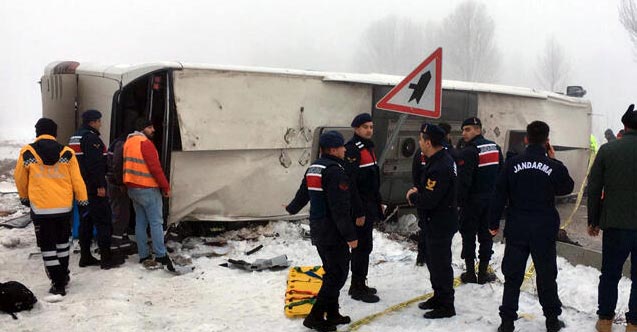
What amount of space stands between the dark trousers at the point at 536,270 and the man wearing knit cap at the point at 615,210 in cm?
46

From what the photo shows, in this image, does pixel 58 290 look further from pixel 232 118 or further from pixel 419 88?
pixel 419 88

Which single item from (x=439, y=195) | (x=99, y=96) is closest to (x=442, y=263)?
(x=439, y=195)

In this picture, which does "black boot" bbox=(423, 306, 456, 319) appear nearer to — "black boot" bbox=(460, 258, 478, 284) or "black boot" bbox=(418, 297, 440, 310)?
"black boot" bbox=(418, 297, 440, 310)

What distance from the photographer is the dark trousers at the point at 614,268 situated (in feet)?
13.7

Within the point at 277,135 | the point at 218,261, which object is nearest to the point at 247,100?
the point at 277,135

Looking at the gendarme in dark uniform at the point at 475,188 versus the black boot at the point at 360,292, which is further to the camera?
the gendarme in dark uniform at the point at 475,188

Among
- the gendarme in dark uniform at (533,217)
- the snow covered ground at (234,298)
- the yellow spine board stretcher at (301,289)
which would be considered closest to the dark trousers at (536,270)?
the gendarme in dark uniform at (533,217)

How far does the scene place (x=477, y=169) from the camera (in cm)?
546

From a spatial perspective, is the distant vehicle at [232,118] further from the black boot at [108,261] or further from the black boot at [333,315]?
the black boot at [333,315]

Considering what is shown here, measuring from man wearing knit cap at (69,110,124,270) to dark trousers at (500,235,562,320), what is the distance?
15.1 feet

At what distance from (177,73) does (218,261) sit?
8.49ft

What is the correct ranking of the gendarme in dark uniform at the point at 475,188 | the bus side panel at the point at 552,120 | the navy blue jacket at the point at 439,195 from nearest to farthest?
the navy blue jacket at the point at 439,195, the gendarme in dark uniform at the point at 475,188, the bus side panel at the point at 552,120

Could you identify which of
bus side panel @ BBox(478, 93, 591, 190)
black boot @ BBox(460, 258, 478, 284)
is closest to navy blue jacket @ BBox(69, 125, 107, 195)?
black boot @ BBox(460, 258, 478, 284)

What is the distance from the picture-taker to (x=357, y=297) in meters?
5.23
